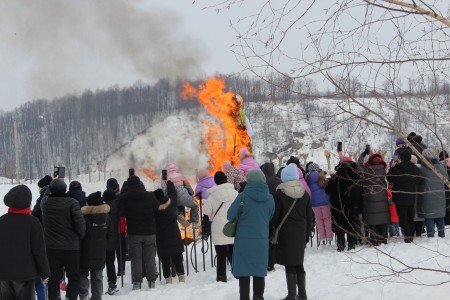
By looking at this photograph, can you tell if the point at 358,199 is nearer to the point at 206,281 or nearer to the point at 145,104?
the point at 206,281

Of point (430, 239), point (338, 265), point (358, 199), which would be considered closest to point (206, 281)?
point (338, 265)

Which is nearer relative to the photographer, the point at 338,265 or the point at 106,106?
the point at 338,265

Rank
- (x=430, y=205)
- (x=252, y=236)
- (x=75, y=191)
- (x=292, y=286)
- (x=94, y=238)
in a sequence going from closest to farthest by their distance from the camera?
(x=252, y=236)
(x=292, y=286)
(x=94, y=238)
(x=75, y=191)
(x=430, y=205)

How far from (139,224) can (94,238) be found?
1060 millimetres

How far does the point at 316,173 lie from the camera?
11.2 m

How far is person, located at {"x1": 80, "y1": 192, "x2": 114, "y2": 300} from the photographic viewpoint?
8352 mm

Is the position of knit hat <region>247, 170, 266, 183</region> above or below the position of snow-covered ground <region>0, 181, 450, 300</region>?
above

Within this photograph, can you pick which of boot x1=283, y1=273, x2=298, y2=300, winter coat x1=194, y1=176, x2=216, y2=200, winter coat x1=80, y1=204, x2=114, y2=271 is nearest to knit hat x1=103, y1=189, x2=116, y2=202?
winter coat x1=80, y1=204, x2=114, y2=271

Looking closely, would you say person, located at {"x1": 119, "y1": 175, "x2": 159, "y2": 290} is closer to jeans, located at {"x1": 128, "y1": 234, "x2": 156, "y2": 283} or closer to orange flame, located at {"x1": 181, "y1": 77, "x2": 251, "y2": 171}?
jeans, located at {"x1": 128, "y1": 234, "x2": 156, "y2": 283}

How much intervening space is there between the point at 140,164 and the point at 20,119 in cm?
6408

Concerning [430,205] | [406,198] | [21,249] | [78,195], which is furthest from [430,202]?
[21,249]

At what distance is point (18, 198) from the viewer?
6535mm

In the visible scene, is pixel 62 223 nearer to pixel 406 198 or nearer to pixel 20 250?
pixel 20 250

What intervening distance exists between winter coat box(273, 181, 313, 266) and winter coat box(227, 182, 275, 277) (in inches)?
14.2
